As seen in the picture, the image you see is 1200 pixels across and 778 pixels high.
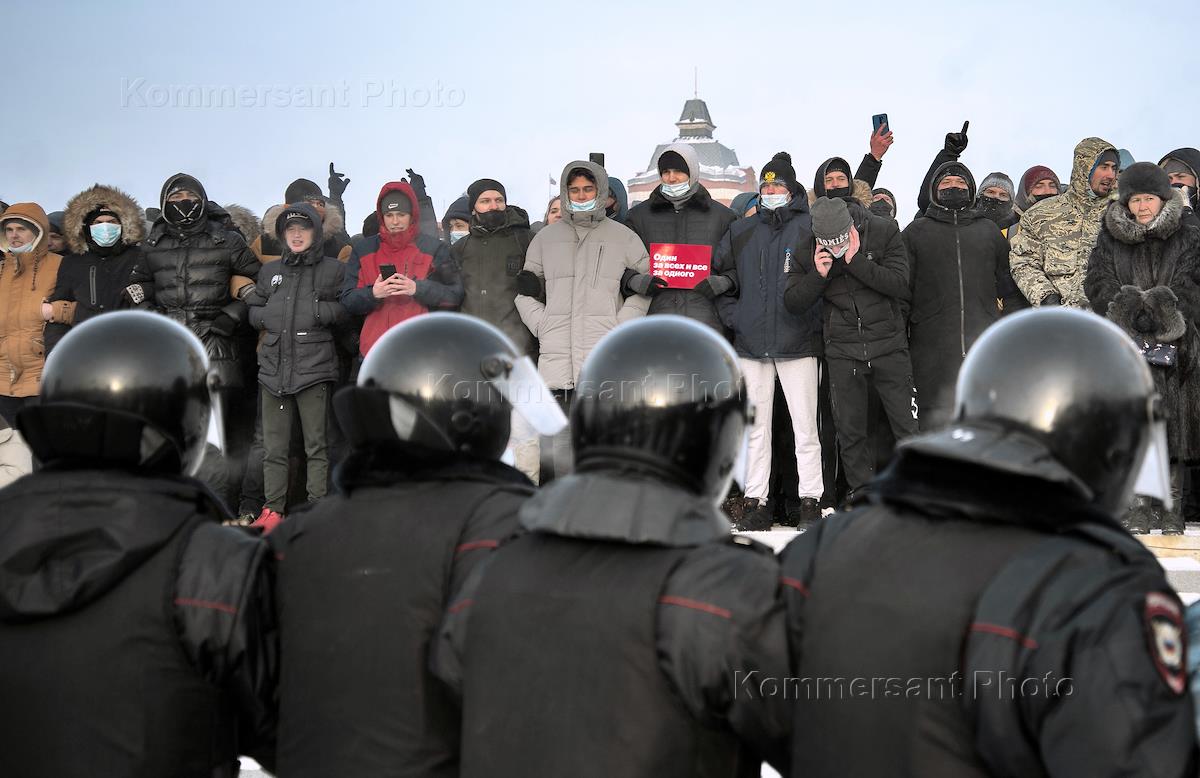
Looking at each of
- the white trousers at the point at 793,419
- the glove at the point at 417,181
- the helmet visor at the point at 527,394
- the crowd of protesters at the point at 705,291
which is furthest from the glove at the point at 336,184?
the helmet visor at the point at 527,394

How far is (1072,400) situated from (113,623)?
6.90 feet

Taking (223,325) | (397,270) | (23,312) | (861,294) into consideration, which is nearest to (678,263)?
(861,294)

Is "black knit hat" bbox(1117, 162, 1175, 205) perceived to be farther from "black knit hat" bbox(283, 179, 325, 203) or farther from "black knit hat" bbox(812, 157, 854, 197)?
"black knit hat" bbox(283, 179, 325, 203)

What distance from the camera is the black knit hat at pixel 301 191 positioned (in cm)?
1106

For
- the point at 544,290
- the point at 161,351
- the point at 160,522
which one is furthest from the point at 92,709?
the point at 544,290

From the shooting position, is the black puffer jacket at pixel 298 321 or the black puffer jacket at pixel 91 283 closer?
the black puffer jacket at pixel 298 321

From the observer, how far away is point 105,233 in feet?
32.3

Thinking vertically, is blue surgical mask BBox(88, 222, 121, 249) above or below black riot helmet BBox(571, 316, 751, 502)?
above

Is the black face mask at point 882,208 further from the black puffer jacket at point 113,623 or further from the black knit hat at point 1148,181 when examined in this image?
the black puffer jacket at point 113,623

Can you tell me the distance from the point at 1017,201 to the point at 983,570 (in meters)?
10.2

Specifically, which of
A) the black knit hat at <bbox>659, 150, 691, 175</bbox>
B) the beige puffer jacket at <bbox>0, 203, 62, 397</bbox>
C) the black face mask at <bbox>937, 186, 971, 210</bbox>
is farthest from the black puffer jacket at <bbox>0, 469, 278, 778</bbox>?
the beige puffer jacket at <bbox>0, 203, 62, 397</bbox>

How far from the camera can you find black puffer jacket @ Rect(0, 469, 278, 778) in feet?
9.37

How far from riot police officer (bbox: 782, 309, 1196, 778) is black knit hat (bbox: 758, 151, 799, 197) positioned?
21.9 feet

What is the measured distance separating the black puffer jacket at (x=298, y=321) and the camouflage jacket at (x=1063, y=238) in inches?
195
